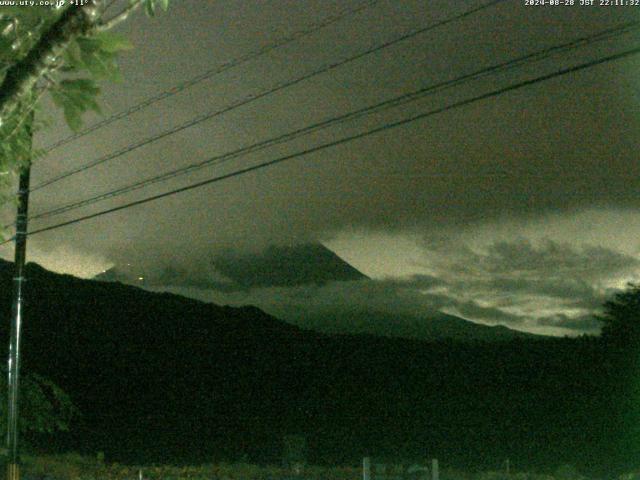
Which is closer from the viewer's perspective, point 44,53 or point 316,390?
point 44,53

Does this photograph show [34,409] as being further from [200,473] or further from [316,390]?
[316,390]

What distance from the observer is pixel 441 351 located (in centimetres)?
6775

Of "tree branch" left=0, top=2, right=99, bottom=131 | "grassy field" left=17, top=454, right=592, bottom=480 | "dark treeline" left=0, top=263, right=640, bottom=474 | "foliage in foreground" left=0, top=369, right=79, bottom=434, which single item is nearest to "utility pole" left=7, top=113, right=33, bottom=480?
"grassy field" left=17, top=454, right=592, bottom=480

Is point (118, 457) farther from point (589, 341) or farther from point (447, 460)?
point (589, 341)

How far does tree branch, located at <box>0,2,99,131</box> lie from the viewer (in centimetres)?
379

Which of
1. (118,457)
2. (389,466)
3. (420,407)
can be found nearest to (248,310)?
(420,407)

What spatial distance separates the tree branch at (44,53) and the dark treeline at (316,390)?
28.4m

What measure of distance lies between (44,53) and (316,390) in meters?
56.9

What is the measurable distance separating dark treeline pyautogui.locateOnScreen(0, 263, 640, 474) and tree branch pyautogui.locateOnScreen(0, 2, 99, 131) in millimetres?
28365

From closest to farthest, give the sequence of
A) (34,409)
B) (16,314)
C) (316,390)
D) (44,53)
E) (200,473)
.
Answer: (44,53)
(16,314)
(200,473)
(34,409)
(316,390)

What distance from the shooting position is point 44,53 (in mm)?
3838

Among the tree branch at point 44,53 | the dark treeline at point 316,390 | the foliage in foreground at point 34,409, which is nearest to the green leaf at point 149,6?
the tree branch at point 44,53

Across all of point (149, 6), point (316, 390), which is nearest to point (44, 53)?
point (149, 6)

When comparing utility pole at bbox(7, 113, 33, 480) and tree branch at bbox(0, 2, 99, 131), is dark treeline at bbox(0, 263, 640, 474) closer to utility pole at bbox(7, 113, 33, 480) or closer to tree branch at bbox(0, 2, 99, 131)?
utility pole at bbox(7, 113, 33, 480)
